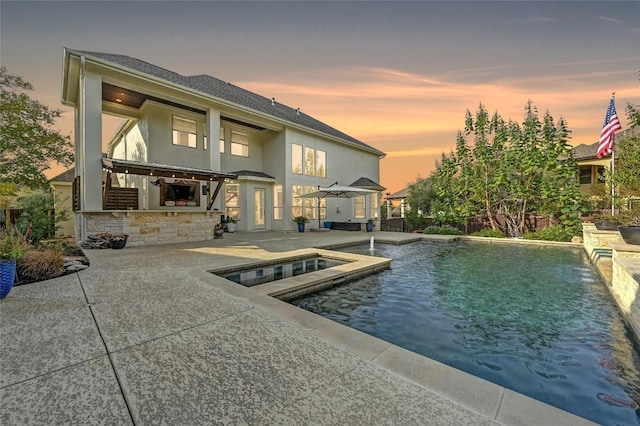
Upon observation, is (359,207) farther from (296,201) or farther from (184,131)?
(184,131)

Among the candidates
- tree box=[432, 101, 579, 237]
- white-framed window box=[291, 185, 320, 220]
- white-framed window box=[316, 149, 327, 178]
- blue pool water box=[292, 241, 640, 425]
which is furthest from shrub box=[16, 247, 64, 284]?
tree box=[432, 101, 579, 237]

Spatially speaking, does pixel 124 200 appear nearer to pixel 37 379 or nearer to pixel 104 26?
pixel 104 26

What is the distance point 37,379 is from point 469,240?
1328 centimetres

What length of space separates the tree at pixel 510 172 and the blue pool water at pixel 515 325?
7285mm

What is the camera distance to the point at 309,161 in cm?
1575

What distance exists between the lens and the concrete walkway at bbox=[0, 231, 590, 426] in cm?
154

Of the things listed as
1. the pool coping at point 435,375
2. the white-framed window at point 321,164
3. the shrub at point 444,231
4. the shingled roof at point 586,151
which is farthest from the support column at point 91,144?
the shingled roof at point 586,151

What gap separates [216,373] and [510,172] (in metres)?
15.3

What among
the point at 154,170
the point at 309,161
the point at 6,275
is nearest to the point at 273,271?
the point at 6,275

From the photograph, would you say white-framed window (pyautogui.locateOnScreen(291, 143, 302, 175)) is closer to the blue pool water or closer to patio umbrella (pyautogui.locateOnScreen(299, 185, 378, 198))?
patio umbrella (pyautogui.locateOnScreen(299, 185, 378, 198))

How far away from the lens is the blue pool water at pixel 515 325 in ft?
7.52

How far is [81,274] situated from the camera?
480cm

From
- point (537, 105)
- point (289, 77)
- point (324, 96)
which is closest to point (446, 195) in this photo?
point (537, 105)

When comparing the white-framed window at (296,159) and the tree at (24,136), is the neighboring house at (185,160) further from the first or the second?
the tree at (24,136)
